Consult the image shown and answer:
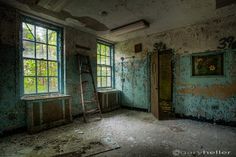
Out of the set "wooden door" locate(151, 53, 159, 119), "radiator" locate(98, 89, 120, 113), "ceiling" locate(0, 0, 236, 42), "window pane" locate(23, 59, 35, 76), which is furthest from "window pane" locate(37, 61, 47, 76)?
"wooden door" locate(151, 53, 159, 119)

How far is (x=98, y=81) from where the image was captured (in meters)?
5.05

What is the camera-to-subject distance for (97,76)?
4.95 meters

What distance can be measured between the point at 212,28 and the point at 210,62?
0.89 metres

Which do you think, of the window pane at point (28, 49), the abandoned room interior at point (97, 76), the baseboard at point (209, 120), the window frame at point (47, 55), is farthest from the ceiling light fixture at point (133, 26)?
the baseboard at point (209, 120)

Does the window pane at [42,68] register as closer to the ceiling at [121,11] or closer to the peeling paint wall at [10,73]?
the peeling paint wall at [10,73]

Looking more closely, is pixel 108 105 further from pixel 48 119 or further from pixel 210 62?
pixel 210 62

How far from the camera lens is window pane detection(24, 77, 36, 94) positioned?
10.4ft

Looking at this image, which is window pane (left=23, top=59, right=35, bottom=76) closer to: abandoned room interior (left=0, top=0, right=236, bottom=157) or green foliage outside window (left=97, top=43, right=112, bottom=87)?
abandoned room interior (left=0, top=0, right=236, bottom=157)

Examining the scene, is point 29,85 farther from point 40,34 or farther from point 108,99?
point 108,99

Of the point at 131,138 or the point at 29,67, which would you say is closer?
the point at 131,138

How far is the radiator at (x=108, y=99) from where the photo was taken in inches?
184

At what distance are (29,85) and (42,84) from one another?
295 mm

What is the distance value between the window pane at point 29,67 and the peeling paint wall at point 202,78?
368cm

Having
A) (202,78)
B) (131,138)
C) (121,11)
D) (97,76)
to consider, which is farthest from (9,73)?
(202,78)
